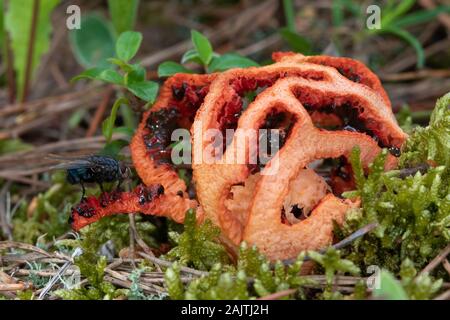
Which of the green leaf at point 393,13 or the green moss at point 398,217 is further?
the green leaf at point 393,13

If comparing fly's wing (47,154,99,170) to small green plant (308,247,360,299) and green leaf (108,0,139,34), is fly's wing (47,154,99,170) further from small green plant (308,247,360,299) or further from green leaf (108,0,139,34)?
green leaf (108,0,139,34)

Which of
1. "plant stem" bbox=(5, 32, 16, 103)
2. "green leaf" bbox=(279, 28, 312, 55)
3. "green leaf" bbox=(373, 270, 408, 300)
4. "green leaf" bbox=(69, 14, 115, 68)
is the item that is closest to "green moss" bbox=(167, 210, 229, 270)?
"green leaf" bbox=(373, 270, 408, 300)

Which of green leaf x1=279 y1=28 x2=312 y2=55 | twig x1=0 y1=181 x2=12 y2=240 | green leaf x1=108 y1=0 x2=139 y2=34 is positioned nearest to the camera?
twig x1=0 y1=181 x2=12 y2=240

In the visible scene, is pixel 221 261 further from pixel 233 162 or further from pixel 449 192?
pixel 449 192

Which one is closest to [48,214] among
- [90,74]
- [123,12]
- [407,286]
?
[90,74]

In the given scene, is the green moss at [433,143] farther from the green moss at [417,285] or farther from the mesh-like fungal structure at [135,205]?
the mesh-like fungal structure at [135,205]

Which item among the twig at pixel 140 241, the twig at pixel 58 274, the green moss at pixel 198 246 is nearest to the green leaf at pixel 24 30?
the twig at pixel 140 241
